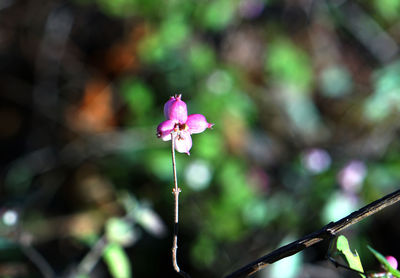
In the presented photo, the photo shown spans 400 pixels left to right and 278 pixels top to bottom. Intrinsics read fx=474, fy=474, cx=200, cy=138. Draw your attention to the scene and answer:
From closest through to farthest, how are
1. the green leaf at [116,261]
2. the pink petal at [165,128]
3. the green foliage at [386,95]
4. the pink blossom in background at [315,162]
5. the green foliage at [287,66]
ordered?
the pink petal at [165,128]
the green leaf at [116,261]
the pink blossom in background at [315,162]
the green foliage at [386,95]
the green foliage at [287,66]

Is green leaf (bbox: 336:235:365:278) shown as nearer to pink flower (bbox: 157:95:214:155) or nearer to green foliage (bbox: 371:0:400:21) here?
pink flower (bbox: 157:95:214:155)

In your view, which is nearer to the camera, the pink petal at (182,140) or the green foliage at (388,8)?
the pink petal at (182,140)

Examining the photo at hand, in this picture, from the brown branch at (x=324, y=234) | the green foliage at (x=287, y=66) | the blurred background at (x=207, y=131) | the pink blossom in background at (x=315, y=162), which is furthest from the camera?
the green foliage at (x=287, y=66)

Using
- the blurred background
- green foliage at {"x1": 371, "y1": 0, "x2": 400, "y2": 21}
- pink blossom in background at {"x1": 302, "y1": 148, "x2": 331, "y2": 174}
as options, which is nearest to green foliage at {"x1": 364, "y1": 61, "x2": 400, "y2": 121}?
the blurred background

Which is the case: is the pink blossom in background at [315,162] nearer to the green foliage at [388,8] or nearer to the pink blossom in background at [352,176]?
the pink blossom in background at [352,176]

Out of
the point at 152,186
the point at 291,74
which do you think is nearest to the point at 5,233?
the point at 152,186

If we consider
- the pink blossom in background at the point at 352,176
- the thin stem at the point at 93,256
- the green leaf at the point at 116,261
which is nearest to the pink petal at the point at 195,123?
the green leaf at the point at 116,261

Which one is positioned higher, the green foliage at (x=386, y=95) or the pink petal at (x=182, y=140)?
the green foliage at (x=386, y=95)
